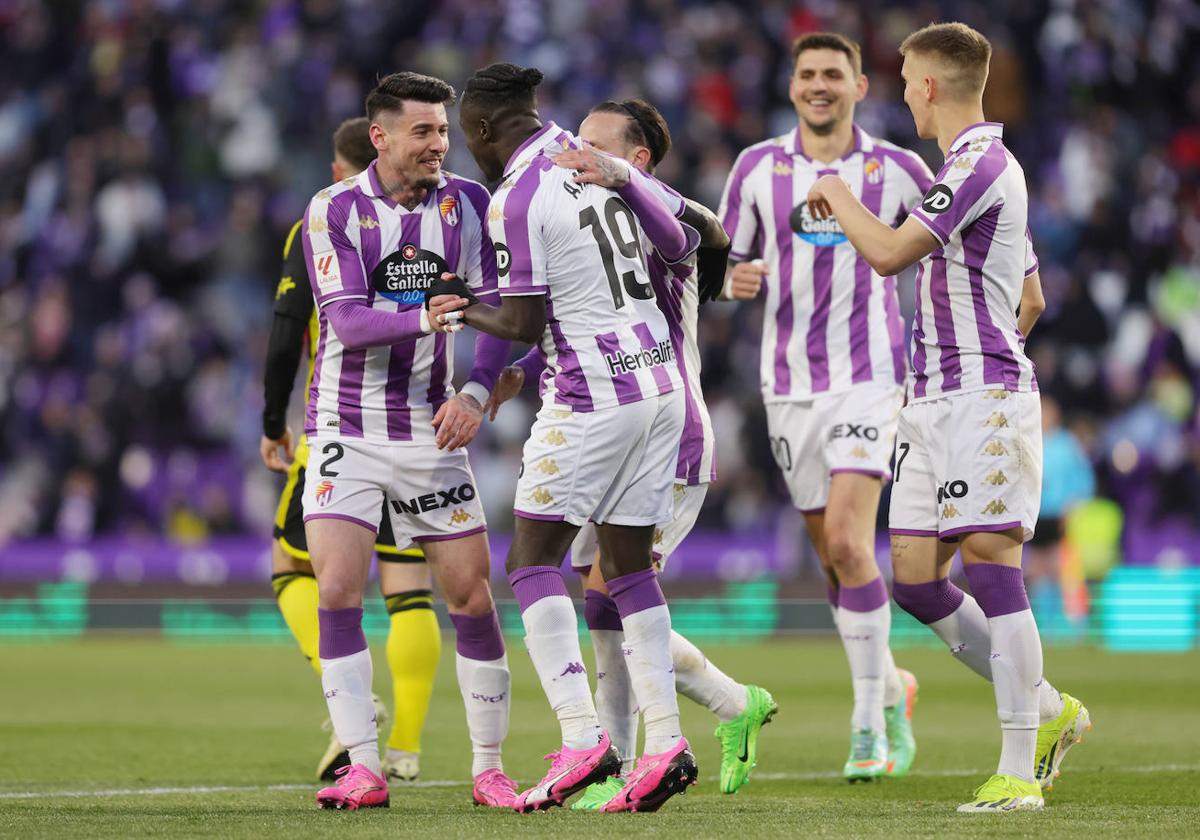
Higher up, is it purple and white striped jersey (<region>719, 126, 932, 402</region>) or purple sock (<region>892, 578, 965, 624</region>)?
purple and white striped jersey (<region>719, 126, 932, 402</region>)

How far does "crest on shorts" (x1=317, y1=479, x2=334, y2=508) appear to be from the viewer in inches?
259

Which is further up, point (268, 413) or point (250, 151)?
point (250, 151)

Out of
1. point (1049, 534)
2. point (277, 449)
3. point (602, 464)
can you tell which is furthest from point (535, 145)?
point (1049, 534)

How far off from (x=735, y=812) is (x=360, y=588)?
4.91 ft

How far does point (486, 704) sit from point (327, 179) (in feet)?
43.8

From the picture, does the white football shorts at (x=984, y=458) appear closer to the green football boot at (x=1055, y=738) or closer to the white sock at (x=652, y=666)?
the green football boot at (x=1055, y=738)

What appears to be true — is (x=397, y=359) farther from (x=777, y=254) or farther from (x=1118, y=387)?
(x=1118, y=387)

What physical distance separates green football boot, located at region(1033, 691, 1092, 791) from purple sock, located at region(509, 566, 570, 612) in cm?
174

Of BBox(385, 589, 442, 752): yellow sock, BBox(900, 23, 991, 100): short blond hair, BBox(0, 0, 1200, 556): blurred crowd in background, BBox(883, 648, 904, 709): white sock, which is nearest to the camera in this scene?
BBox(900, 23, 991, 100): short blond hair

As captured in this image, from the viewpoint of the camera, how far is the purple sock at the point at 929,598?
675 cm

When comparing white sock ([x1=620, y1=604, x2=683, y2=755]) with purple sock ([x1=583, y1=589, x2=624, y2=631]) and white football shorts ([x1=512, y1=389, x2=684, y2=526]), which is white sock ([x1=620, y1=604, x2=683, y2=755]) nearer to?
white football shorts ([x1=512, y1=389, x2=684, y2=526])

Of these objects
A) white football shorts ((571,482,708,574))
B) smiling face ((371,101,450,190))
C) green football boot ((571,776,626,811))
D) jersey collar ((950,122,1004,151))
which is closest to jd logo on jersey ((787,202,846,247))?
white football shorts ((571,482,708,574))

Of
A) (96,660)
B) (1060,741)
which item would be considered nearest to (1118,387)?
(96,660)

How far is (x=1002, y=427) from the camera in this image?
6203 mm
